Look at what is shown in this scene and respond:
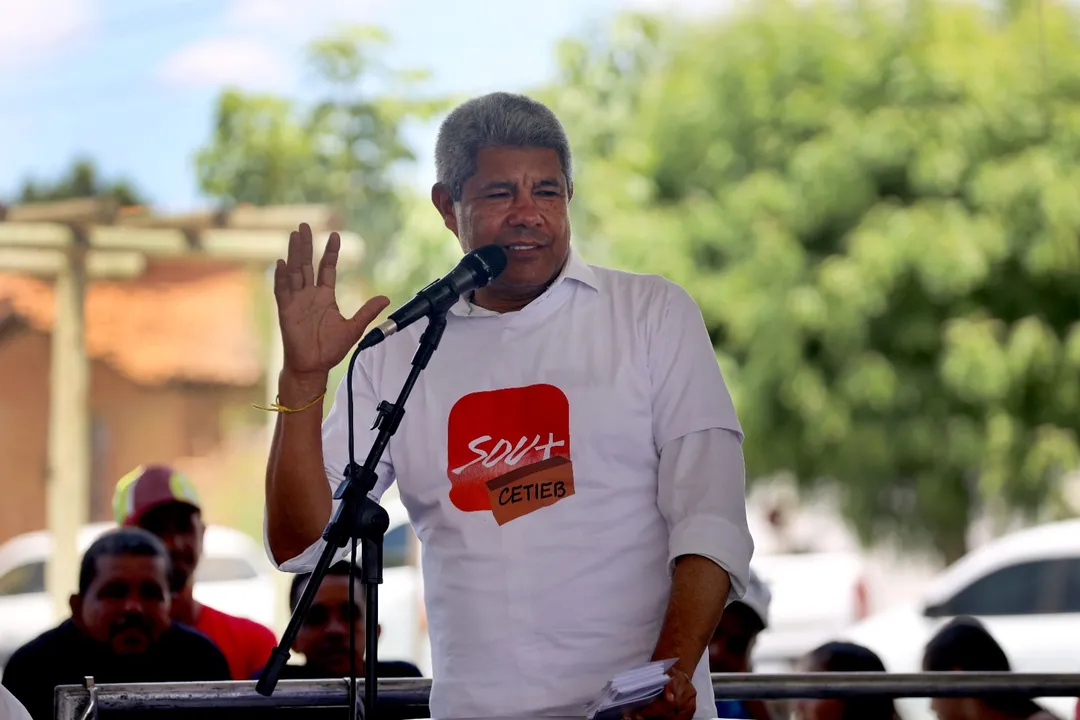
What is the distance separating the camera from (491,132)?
95.6 inches

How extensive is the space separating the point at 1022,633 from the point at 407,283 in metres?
5.56

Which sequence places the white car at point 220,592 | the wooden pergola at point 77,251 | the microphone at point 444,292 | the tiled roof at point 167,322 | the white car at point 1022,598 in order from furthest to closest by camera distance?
the tiled roof at point 167,322 → the white car at point 220,592 → the wooden pergola at point 77,251 → the white car at point 1022,598 → the microphone at point 444,292

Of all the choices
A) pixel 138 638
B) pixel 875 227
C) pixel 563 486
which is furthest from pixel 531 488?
pixel 875 227

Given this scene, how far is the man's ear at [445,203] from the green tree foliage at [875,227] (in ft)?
30.6

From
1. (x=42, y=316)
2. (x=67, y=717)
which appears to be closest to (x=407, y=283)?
(x=42, y=316)

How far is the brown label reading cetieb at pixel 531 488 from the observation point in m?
2.31

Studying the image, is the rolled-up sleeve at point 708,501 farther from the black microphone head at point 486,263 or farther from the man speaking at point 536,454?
the black microphone head at point 486,263

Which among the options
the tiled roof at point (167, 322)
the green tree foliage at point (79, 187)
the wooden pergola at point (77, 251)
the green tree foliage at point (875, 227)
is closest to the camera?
the wooden pergola at point (77, 251)

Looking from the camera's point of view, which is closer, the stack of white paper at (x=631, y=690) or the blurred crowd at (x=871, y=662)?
the stack of white paper at (x=631, y=690)

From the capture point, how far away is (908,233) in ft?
37.6

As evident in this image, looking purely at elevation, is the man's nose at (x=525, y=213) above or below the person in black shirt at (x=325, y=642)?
above

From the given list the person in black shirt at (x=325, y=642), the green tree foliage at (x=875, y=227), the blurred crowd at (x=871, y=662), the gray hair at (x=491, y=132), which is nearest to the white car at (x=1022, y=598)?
the green tree foliage at (x=875, y=227)

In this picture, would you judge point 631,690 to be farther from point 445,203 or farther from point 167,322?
point 167,322

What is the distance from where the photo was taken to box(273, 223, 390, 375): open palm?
2281mm
